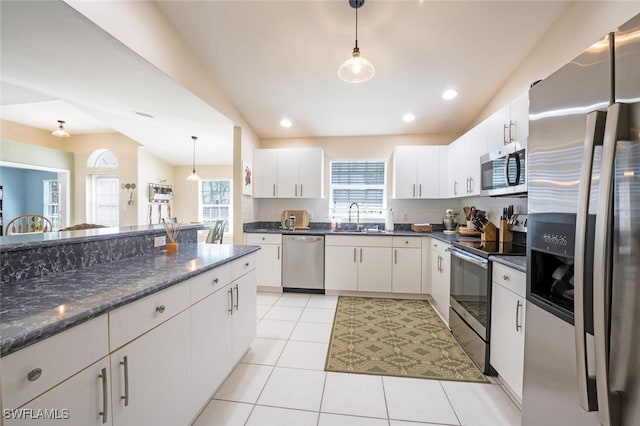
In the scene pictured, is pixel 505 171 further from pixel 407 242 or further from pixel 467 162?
pixel 407 242

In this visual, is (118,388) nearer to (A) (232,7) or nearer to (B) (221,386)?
(B) (221,386)

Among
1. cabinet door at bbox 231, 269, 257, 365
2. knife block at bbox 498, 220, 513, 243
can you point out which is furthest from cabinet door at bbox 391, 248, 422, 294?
cabinet door at bbox 231, 269, 257, 365

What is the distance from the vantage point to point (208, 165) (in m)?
6.89

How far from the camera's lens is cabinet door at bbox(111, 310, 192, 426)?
3.39ft

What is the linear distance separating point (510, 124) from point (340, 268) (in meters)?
2.58

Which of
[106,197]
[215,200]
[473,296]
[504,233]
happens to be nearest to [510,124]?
[504,233]

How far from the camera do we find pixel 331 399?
1773 millimetres

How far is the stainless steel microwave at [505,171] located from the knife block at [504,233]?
35 centimetres

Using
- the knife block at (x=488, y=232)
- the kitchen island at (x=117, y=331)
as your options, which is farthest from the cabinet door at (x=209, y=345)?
the knife block at (x=488, y=232)

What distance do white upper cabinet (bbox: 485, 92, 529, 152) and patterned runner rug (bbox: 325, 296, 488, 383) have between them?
1903 mm

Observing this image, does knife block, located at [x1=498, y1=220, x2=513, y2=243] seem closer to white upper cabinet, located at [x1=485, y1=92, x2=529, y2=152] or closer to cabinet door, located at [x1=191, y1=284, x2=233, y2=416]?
white upper cabinet, located at [x1=485, y1=92, x2=529, y2=152]

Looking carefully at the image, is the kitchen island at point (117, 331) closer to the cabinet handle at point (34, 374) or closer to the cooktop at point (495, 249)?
the cabinet handle at point (34, 374)

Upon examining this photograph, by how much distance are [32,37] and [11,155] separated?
4.84 meters

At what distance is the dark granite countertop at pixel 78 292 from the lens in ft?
2.52
